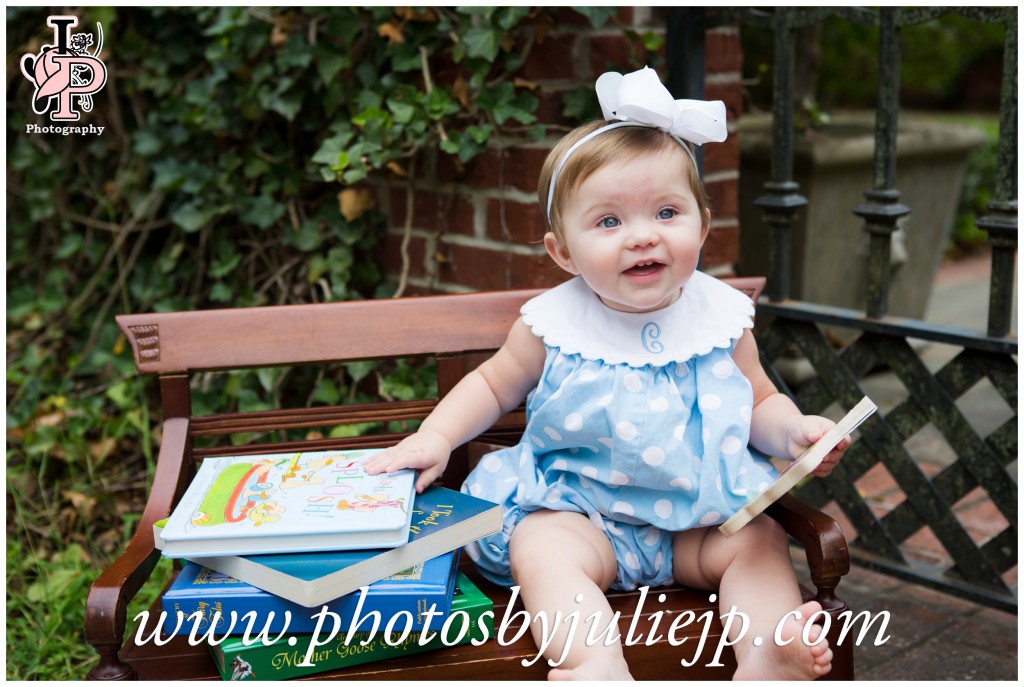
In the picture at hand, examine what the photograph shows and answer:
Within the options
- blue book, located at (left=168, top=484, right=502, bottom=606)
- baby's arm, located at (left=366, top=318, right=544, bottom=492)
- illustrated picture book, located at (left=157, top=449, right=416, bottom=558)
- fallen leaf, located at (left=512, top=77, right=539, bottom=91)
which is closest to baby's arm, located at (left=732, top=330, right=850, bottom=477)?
baby's arm, located at (left=366, top=318, right=544, bottom=492)

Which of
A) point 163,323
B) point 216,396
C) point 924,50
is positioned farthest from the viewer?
point 924,50

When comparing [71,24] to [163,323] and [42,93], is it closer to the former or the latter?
[42,93]

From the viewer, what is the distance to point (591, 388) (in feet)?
5.75

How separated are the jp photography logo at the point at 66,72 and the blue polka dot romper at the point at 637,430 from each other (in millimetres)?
1688

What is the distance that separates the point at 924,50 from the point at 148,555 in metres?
11.3

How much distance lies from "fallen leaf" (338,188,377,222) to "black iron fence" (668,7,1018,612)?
0.89 meters

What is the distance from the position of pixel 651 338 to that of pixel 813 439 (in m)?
0.32

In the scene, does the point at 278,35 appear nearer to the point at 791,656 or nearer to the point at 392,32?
the point at 392,32

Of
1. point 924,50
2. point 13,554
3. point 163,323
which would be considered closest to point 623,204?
point 163,323

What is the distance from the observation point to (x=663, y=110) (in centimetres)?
168

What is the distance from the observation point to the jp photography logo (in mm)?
2760

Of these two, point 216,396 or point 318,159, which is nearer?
point 318,159

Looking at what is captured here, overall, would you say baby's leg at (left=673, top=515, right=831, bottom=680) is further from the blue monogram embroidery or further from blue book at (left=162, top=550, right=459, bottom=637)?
blue book at (left=162, top=550, right=459, bottom=637)

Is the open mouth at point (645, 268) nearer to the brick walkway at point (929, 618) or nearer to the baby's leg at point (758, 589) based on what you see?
the baby's leg at point (758, 589)
